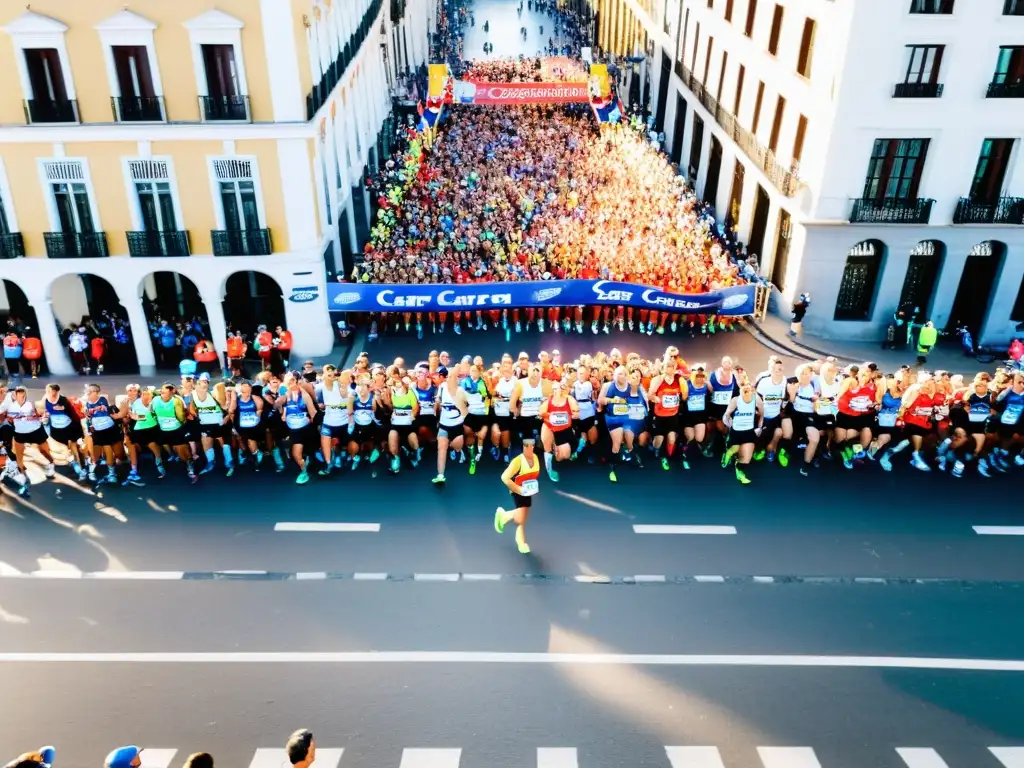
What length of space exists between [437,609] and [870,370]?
344 inches

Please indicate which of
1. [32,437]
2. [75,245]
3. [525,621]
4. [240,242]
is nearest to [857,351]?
[525,621]

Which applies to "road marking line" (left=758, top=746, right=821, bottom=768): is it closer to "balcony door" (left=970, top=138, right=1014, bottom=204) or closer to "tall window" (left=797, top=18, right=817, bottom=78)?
"balcony door" (left=970, top=138, right=1014, bottom=204)

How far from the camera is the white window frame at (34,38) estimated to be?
1695 cm

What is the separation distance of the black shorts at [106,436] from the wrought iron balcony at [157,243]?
629cm

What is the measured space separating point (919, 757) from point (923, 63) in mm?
16795

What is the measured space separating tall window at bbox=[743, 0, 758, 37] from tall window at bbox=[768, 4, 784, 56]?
6.59 feet

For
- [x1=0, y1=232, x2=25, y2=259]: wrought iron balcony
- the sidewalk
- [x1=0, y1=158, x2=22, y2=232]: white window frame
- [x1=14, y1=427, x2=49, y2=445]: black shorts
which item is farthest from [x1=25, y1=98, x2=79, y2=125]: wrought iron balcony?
the sidewalk

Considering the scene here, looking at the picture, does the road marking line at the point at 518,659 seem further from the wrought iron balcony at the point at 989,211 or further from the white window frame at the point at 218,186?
the wrought iron balcony at the point at 989,211

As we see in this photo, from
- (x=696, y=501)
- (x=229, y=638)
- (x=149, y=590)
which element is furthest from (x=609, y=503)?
(x=149, y=590)

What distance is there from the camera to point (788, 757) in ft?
30.6

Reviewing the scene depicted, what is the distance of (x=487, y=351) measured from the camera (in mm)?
20625

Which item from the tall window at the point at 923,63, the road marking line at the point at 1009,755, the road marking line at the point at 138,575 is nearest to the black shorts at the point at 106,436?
the road marking line at the point at 138,575

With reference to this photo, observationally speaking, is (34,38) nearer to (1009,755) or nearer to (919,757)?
(919,757)

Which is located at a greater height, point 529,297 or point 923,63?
point 923,63
